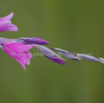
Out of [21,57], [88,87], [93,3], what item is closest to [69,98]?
[88,87]

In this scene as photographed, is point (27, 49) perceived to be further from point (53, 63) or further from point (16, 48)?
point (53, 63)

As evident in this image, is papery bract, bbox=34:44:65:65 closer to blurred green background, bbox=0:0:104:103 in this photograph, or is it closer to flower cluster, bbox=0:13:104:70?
flower cluster, bbox=0:13:104:70

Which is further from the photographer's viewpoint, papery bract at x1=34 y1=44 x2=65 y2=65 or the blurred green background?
the blurred green background

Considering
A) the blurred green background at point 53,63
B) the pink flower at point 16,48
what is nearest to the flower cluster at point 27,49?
the pink flower at point 16,48

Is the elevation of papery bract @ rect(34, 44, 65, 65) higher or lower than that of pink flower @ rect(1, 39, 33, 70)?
lower

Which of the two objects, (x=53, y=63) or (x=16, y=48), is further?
(x=53, y=63)

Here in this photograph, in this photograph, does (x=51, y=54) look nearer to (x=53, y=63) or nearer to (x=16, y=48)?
(x=16, y=48)

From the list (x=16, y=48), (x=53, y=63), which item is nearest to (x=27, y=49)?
(x=16, y=48)

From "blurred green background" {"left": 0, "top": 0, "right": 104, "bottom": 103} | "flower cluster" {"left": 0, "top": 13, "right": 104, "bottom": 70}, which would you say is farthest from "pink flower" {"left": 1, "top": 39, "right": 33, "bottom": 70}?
"blurred green background" {"left": 0, "top": 0, "right": 104, "bottom": 103}
